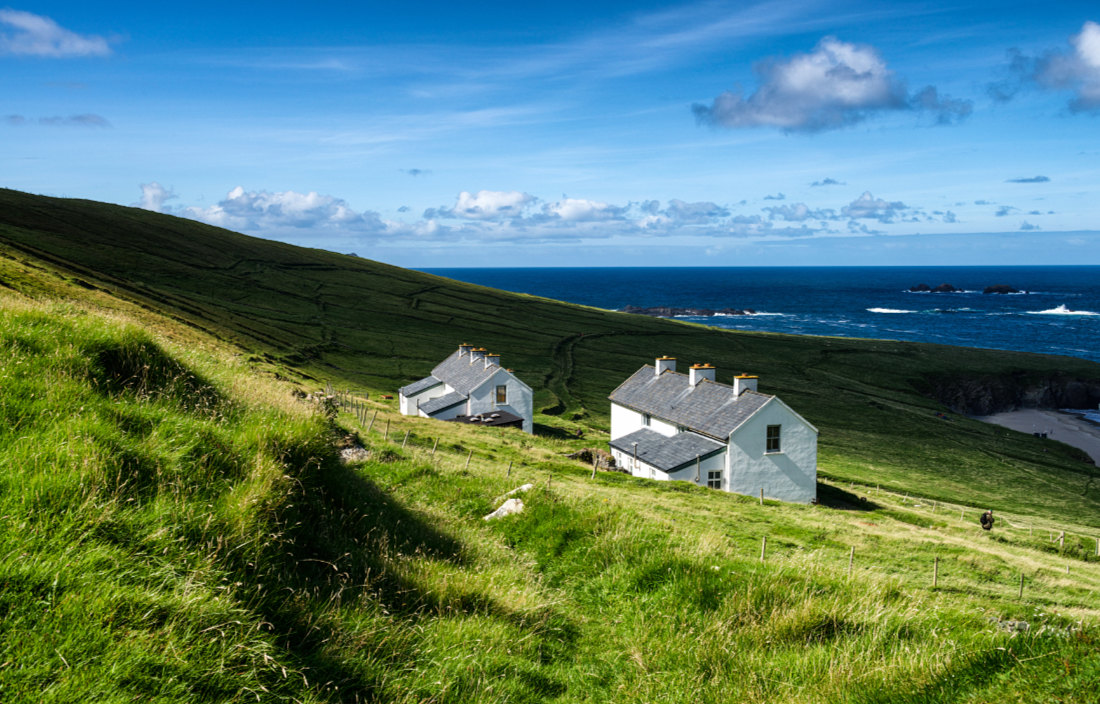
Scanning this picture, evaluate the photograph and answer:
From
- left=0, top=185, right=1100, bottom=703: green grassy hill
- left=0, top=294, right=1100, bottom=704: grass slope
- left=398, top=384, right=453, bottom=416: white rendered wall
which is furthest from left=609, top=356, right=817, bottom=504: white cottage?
left=0, top=294, right=1100, bottom=704: grass slope

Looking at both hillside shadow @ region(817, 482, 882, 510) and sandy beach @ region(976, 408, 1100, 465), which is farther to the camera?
sandy beach @ region(976, 408, 1100, 465)

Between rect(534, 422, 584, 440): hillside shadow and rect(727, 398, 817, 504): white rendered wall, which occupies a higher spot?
rect(727, 398, 817, 504): white rendered wall

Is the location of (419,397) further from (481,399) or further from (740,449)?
(740,449)

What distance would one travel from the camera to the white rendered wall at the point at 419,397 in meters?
75.2

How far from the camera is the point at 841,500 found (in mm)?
49688

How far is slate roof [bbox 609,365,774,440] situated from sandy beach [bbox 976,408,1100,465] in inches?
2377

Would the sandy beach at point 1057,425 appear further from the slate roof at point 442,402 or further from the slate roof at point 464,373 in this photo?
the slate roof at point 442,402

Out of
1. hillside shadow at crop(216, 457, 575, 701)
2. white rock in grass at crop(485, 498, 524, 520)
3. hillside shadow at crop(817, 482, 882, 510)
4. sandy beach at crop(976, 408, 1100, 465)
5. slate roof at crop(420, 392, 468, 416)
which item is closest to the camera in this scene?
hillside shadow at crop(216, 457, 575, 701)

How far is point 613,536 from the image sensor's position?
10.7m

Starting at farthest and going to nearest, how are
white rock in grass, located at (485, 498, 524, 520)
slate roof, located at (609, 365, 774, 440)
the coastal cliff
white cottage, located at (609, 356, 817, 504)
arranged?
the coastal cliff, slate roof, located at (609, 365, 774, 440), white cottage, located at (609, 356, 817, 504), white rock in grass, located at (485, 498, 524, 520)

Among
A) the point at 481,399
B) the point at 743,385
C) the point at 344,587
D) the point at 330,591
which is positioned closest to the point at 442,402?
the point at 481,399

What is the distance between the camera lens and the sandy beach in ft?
294

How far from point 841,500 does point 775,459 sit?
23.3 ft

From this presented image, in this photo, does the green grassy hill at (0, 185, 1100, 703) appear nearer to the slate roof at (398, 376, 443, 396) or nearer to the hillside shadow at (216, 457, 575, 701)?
the hillside shadow at (216, 457, 575, 701)
